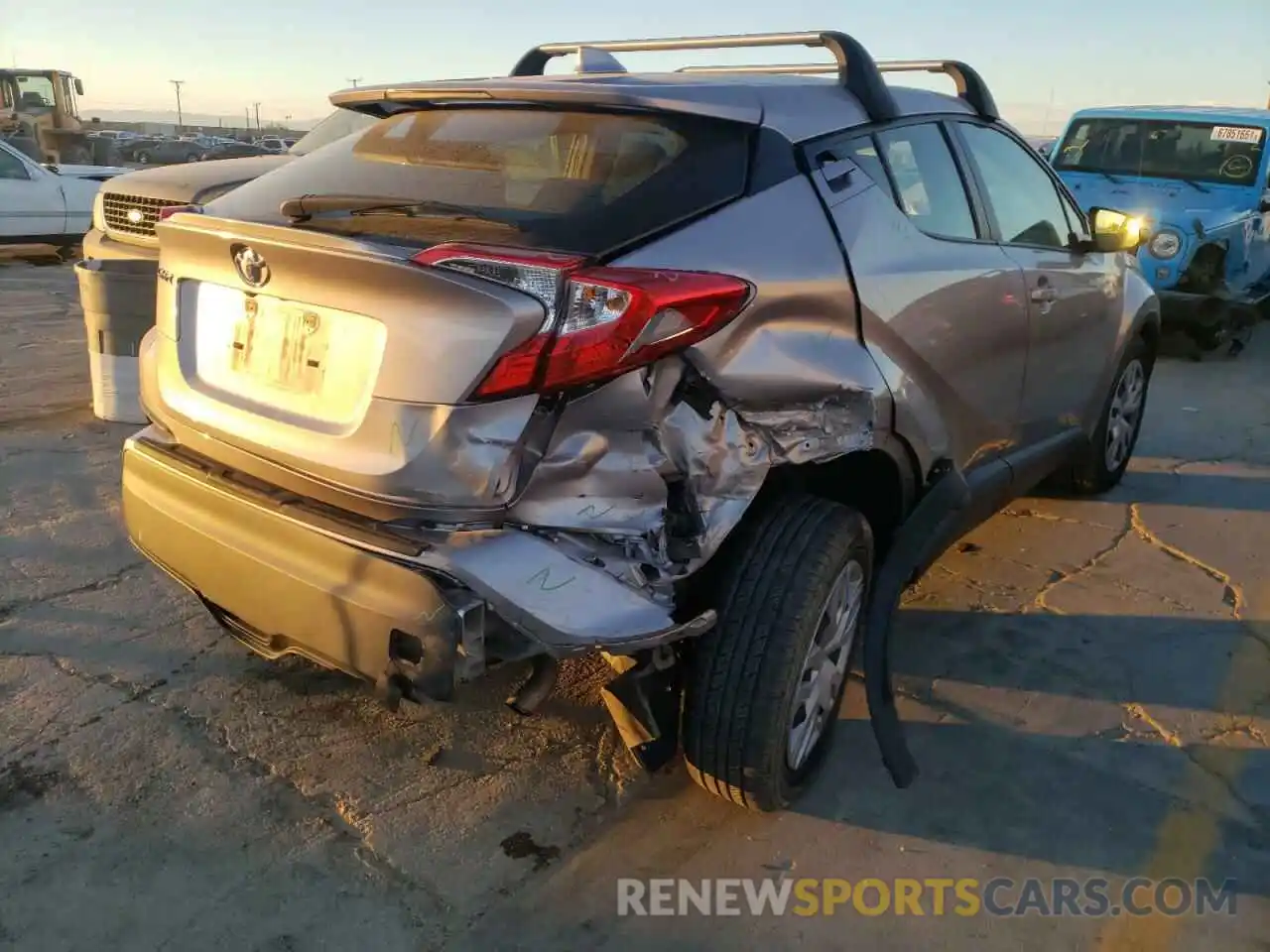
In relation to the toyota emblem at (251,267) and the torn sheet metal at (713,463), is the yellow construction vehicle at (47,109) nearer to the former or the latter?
Result: the toyota emblem at (251,267)

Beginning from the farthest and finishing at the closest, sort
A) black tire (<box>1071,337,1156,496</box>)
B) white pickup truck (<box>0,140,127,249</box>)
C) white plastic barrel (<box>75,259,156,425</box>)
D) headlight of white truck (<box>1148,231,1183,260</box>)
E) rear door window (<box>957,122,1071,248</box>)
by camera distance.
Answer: white pickup truck (<box>0,140,127,249</box>) < headlight of white truck (<box>1148,231,1183,260</box>) < white plastic barrel (<box>75,259,156,425</box>) < black tire (<box>1071,337,1156,496</box>) < rear door window (<box>957,122,1071,248</box>)

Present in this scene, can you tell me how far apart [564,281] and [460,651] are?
29.6 inches

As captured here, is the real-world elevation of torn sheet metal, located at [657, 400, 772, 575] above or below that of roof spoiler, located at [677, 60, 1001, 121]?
Answer: below

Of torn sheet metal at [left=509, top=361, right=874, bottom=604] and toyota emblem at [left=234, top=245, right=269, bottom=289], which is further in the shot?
toyota emblem at [left=234, top=245, right=269, bottom=289]

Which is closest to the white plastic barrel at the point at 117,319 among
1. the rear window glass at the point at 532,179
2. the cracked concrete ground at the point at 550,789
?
the cracked concrete ground at the point at 550,789

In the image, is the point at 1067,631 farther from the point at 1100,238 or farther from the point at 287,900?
the point at 287,900

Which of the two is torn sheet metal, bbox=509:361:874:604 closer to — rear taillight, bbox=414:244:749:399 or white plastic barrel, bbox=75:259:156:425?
rear taillight, bbox=414:244:749:399

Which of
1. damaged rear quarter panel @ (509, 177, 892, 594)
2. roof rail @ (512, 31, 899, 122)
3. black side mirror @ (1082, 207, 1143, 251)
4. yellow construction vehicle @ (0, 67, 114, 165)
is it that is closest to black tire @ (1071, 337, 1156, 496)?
black side mirror @ (1082, 207, 1143, 251)

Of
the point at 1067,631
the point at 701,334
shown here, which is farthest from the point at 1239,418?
the point at 701,334

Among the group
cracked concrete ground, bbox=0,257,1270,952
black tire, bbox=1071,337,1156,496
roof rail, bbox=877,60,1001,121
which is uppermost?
roof rail, bbox=877,60,1001,121

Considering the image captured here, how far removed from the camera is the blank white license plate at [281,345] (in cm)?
233

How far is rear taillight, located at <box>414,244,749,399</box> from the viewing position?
2084 mm

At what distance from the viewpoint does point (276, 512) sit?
231 cm

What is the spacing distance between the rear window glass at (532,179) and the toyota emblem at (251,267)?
12 cm
